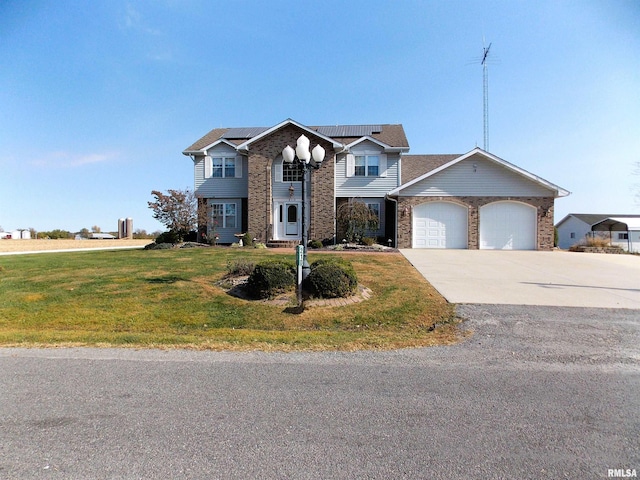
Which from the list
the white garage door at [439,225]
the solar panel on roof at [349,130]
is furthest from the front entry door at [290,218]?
the white garage door at [439,225]

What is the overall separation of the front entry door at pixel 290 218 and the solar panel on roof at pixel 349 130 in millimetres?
5695

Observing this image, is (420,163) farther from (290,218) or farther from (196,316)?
(196,316)

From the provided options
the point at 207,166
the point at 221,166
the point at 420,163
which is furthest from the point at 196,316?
the point at 420,163

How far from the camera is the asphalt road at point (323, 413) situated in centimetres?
242

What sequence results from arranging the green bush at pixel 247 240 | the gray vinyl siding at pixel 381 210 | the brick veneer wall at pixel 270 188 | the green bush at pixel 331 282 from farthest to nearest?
the gray vinyl siding at pixel 381 210
the brick veneer wall at pixel 270 188
the green bush at pixel 247 240
the green bush at pixel 331 282

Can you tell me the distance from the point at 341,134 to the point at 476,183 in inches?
358

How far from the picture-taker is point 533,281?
372 inches

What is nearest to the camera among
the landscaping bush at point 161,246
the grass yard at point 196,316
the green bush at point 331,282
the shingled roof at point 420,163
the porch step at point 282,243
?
the grass yard at point 196,316

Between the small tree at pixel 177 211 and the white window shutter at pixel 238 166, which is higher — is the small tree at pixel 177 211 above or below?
below

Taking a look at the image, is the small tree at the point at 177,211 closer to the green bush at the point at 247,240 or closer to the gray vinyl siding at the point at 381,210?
the green bush at the point at 247,240

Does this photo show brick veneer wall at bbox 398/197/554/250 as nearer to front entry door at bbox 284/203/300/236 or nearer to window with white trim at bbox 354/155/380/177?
window with white trim at bbox 354/155/380/177

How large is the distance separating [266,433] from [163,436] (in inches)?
31.5

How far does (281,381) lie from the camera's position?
3.77 m

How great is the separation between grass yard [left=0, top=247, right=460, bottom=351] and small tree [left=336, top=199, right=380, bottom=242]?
30.5ft
